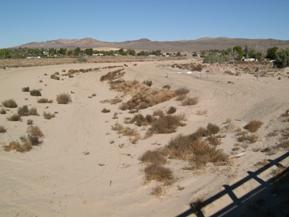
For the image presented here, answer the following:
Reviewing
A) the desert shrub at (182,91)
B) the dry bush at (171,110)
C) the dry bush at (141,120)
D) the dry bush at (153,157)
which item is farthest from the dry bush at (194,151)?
the desert shrub at (182,91)

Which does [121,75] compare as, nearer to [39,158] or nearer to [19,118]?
[19,118]

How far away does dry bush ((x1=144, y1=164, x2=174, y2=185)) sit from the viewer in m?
13.7

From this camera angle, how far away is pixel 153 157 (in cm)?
1631

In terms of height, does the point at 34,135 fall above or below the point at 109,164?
Answer: below

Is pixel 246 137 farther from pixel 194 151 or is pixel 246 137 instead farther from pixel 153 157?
pixel 153 157

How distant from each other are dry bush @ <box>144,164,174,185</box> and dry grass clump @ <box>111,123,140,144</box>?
231 inches

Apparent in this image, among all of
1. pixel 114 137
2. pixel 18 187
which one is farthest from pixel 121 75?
pixel 18 187

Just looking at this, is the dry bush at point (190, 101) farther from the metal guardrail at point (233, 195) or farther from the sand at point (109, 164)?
the metal guardrail at point (233, 195)

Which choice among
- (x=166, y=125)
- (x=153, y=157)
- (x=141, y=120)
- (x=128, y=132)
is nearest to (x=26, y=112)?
(x=141, y=120)

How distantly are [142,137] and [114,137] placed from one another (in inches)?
64.9

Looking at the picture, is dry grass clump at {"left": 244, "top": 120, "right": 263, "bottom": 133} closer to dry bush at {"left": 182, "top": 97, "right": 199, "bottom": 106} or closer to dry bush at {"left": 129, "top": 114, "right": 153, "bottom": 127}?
dry bush at {"left": 129, "top": 114, "right": 153, "bottom": 127}

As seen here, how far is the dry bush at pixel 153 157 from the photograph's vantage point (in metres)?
15.8

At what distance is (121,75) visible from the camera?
190 feet

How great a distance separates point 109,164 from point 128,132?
5.78 metres
